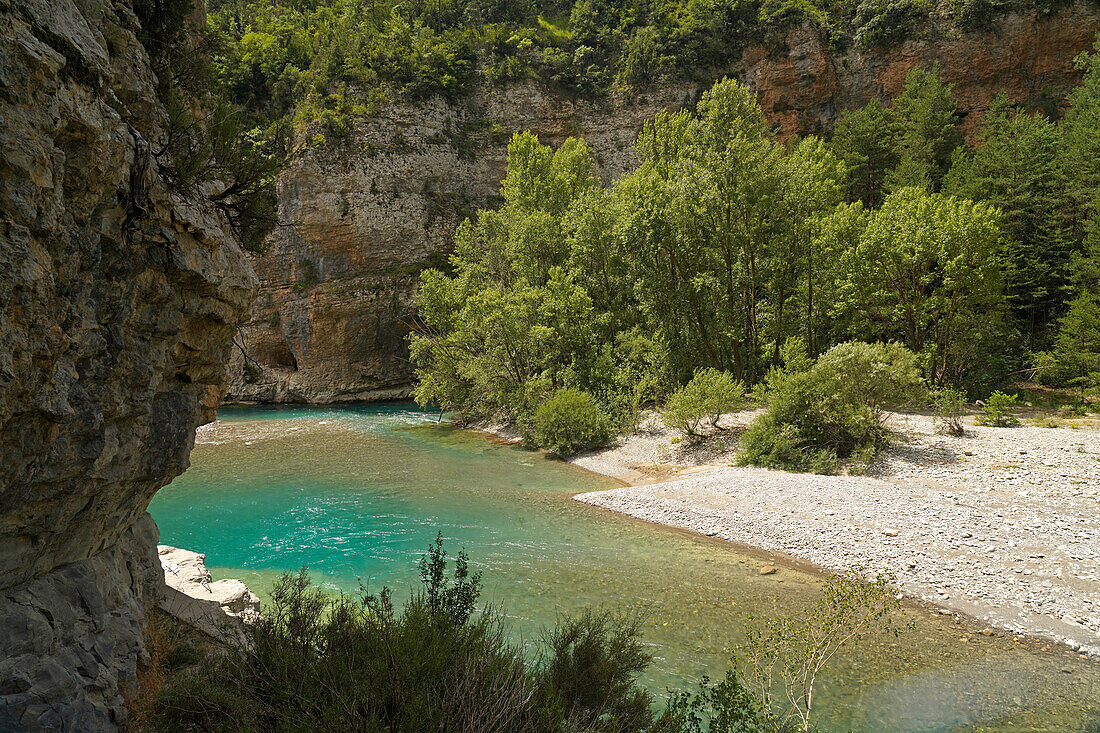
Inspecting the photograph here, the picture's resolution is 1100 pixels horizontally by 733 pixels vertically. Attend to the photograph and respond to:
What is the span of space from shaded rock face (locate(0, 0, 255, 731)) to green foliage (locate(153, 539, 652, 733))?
2.84 feet

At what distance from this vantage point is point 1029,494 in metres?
11.3

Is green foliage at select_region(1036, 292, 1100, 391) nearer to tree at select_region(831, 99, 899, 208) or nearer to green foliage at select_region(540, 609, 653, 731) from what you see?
tree at select_region(831, 99, 899, 208)

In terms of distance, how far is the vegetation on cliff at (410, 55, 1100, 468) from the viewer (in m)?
20.6

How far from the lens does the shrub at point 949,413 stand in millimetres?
15625

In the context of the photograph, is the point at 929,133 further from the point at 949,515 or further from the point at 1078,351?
the point at 949,515

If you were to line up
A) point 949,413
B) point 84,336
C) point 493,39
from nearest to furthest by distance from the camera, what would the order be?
point 84,336 → point 949,413 → point 493,39

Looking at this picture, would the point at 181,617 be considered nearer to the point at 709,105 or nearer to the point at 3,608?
the point at 3,608

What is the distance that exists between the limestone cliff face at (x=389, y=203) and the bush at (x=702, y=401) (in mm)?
23422

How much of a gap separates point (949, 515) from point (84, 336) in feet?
44.6

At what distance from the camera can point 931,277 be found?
1966 cm

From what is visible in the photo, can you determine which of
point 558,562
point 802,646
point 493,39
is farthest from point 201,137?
point 493,39

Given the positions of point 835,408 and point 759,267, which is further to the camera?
point 759,267

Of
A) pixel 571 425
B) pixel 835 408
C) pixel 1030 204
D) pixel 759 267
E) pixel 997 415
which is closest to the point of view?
pixel 835 408

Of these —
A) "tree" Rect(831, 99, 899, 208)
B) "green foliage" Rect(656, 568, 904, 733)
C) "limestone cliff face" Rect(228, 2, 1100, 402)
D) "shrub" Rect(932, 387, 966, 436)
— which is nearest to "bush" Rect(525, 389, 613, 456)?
"shrub" Rect(932, 387, 966, 436)
